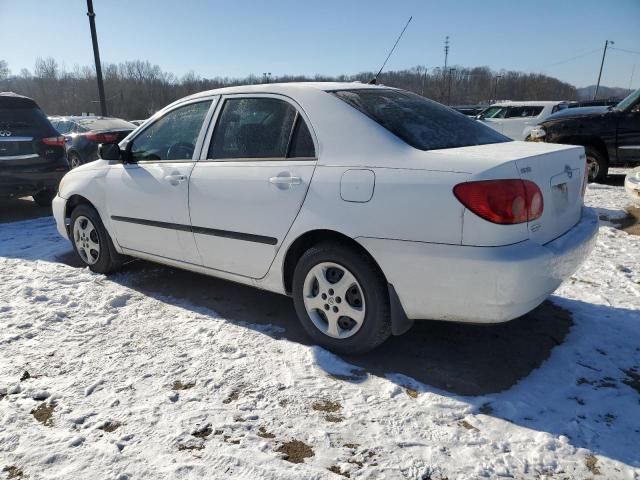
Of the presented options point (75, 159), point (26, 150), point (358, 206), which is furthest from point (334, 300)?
point (75, 159)

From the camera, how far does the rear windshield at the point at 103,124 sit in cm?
1186

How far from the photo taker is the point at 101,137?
11070 mm

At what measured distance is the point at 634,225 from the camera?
19.3 feet

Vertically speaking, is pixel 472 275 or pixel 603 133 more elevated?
pixel 603 133

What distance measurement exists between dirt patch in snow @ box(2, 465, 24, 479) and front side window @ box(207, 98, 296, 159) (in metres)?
2.13

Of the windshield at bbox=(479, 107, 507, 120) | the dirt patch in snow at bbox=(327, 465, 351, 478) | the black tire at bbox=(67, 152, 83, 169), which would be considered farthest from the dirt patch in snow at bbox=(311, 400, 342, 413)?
the windshield at bbox=(479, 107, 507, 120)

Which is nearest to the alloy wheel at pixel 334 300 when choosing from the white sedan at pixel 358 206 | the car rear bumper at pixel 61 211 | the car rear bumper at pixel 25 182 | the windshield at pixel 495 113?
the white sedan at pixel 358 206

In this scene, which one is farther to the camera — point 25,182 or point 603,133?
point 603,133

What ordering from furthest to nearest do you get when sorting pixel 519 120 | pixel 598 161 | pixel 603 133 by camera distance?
1. pixel 519 120
2. pixel 598 161
3. pixel 603 133

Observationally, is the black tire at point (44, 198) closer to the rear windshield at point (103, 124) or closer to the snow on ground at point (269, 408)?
the rear windshield at point (103, 124)

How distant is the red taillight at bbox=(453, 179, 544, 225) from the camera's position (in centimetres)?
234

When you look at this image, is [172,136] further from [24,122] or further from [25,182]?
[24,122]

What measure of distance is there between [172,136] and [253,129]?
36.0 inches

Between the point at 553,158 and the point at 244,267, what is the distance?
2073mm
